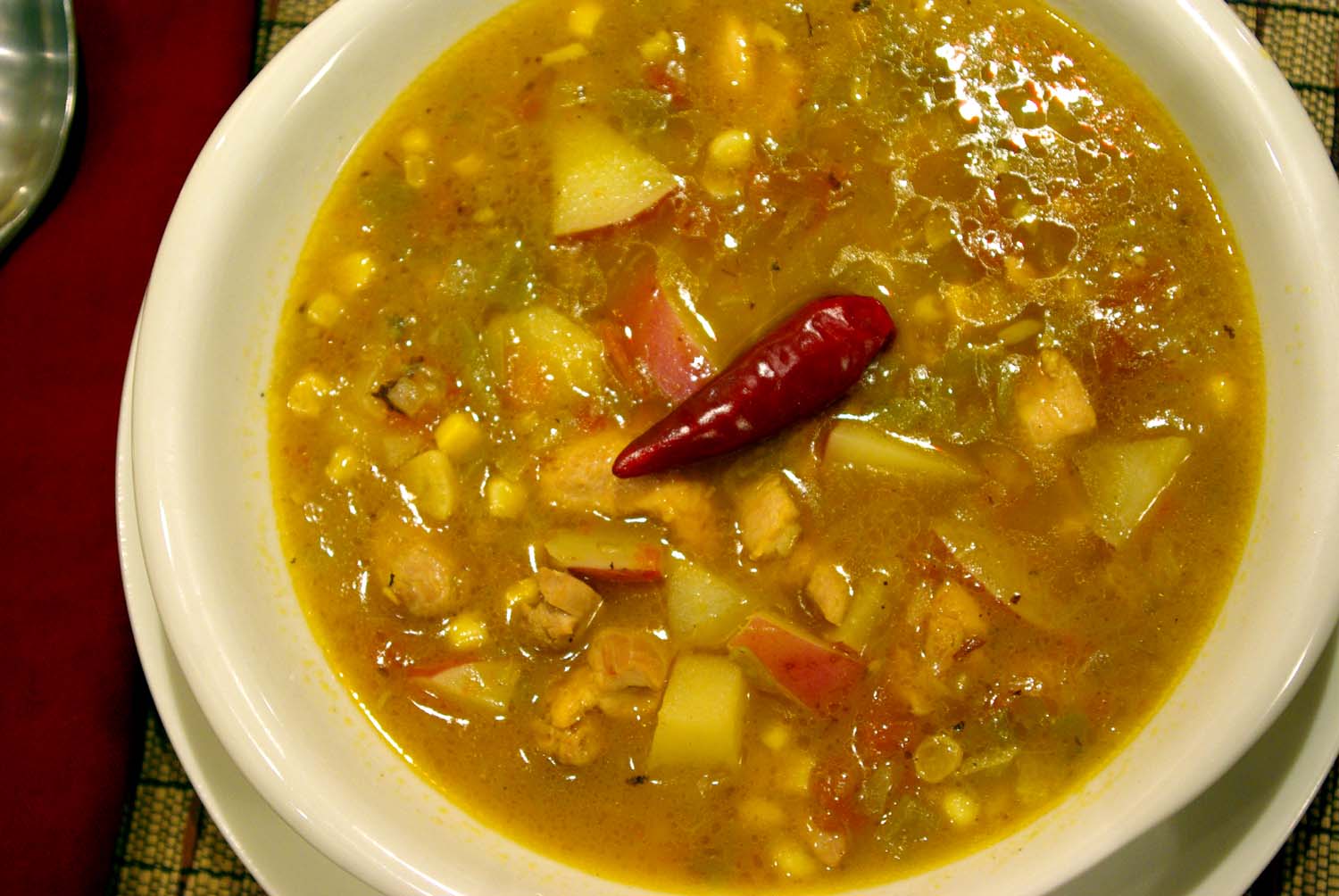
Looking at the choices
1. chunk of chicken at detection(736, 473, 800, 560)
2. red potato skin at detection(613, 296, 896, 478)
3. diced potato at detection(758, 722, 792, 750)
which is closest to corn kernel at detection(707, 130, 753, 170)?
red potato skin at detection(613, 296, 896, 478)

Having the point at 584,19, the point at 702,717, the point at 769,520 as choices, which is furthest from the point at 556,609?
the point at 584,19

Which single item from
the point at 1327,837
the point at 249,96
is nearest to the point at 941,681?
the point at 1327,837

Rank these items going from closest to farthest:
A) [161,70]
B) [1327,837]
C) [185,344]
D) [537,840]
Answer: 1. [185,344]
2. [537,840]
3. [1327,837]
4. [161,70]

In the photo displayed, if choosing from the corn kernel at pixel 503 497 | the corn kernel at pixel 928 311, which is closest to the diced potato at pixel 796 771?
the corn kernel at pixel 503 497

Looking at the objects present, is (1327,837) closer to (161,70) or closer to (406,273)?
(406,273)

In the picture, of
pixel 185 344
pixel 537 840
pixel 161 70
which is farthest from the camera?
pixel 161 70

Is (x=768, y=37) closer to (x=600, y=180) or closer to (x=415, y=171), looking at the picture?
(x=600, y=180)
